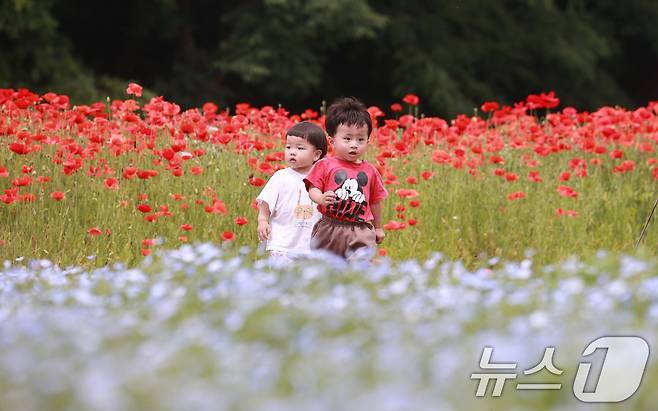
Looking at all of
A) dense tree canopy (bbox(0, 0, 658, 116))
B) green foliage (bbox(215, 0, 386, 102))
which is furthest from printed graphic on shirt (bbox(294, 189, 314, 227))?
green foliage (bbox(215, 0, 386, 102))

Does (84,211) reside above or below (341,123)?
below

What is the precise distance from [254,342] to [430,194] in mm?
4327

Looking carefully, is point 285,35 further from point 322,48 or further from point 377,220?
point 377,220

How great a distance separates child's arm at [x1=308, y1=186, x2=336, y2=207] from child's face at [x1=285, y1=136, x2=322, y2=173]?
0.35 meters

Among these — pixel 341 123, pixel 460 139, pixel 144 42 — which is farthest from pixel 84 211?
pixel 144 42

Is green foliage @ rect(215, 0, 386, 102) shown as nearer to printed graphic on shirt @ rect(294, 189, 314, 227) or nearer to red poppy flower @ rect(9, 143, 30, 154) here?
red poppy flower @ rect(9, 143, 30, 154)

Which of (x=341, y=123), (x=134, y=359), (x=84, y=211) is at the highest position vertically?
(x=341, y=123)

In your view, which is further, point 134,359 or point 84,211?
point 84,211

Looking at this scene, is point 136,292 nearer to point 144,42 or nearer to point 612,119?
point 612,119

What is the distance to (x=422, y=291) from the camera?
3.60m

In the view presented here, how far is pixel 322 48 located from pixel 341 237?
40.4ft

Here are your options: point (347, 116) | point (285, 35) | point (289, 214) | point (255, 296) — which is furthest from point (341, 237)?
point (285, 35)

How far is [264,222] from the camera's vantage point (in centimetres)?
505

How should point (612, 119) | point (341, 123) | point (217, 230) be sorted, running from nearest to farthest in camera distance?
point (341, 123), point (217, 230), point (612, 119)
